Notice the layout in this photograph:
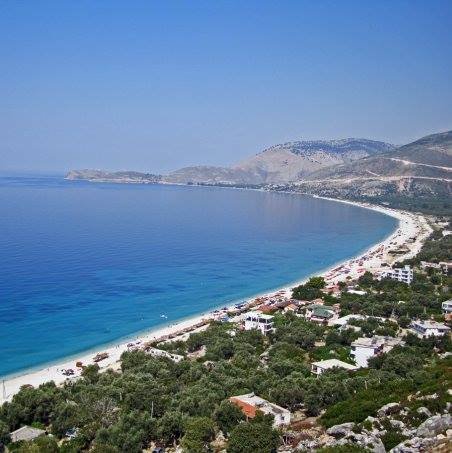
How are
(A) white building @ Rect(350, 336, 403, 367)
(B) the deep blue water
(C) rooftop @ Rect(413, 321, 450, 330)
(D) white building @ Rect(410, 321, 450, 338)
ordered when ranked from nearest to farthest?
1. (A) white building @ Rect(350, 336, 403, 367)
2. (D) white building @ Rect(410, 321, 450, 338)
3. (C) rooftop @ Rect(413, 321, 450, 330)
4. (B) the deep blue water

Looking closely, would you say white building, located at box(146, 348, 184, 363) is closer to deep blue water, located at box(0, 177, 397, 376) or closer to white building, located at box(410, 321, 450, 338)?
deep blue water, located at box(0, 177, 397, 376)

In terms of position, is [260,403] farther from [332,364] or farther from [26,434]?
[26,434]

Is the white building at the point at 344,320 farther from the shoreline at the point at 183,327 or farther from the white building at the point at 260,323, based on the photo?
the shoreline at the point at 183,327

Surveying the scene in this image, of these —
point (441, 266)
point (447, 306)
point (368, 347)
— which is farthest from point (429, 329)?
point (441, 266)

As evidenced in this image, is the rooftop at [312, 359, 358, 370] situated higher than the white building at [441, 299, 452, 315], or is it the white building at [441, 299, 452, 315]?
the white building at [441, 299, 452, 315]

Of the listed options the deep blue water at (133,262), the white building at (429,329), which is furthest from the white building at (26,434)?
the white building at (429,329)

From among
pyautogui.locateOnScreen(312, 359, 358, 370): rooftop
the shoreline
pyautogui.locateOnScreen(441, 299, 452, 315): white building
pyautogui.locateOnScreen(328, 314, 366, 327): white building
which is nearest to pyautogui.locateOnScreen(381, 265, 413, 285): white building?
the shoreline
